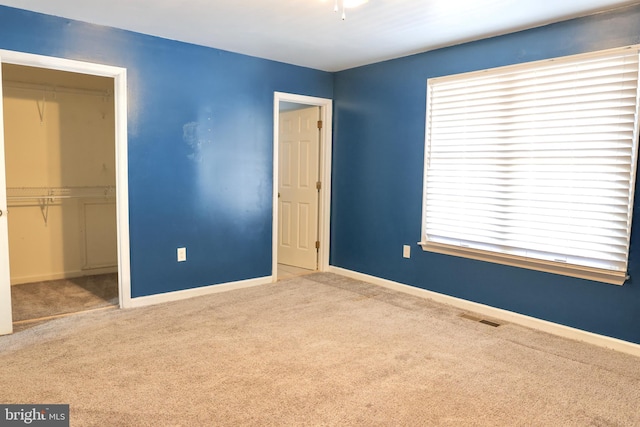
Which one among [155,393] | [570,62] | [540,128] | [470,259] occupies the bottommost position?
[155,393]

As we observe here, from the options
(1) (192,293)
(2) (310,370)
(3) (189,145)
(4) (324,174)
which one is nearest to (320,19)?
(3) (189,145)

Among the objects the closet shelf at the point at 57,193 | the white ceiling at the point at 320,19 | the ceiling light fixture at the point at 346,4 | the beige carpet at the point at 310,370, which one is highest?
the white ceiling at the point at 320,19

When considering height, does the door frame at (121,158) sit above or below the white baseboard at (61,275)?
above

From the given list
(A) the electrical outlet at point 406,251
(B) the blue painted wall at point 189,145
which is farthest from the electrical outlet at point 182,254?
(A) the electrical outlet at point 406,251

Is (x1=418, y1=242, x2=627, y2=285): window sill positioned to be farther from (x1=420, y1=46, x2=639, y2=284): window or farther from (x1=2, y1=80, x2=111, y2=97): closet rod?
(x1=2, y1=80, x2=111, y2=97): closet rod

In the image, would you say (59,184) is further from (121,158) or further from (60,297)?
(121,158)

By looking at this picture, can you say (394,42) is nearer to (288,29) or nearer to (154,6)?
(288,29)

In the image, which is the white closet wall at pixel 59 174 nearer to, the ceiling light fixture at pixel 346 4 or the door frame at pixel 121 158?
the door frame at pixel 121 158

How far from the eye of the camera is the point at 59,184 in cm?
496

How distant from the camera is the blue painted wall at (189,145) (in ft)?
12.2

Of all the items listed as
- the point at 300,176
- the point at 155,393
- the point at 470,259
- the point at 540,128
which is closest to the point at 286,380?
the point at 155,393

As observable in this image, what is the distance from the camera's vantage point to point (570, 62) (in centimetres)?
330

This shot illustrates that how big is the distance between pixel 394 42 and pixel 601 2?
155cm

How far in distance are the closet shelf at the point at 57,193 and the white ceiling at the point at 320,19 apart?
6.93 ft
